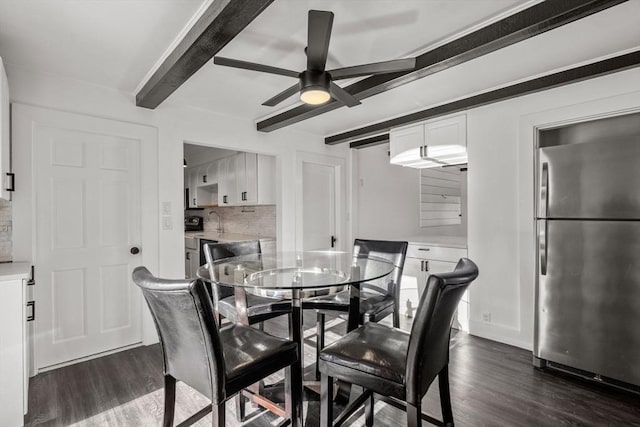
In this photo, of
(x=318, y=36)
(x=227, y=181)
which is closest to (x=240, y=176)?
(x=227, y=181)

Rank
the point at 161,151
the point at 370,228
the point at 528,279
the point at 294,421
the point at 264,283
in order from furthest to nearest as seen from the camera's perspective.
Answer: the point at 370,228
the point at 161,151
the point at 528,279
the point at 264,283
the point at 294,421

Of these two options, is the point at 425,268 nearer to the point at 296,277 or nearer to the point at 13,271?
the point at 296,277

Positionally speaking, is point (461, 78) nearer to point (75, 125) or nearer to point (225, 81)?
point (225, 81)

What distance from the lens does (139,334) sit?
3.01 m

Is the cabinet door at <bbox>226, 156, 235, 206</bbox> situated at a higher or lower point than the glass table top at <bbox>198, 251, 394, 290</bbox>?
higher

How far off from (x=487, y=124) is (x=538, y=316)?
1793mm

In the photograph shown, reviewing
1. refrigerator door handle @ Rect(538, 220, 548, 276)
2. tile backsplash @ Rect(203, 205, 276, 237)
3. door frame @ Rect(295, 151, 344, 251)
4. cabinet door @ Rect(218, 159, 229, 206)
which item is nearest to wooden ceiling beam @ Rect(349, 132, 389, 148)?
door frame @ Rect(295, 151, 344, 251)

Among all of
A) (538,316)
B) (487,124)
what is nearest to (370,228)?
(487,124)

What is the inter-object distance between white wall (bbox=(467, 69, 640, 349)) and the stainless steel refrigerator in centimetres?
32

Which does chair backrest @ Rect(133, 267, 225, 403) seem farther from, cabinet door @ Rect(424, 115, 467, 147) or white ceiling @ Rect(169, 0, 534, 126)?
cabinet door @ Rect(424, 115, 467, 147)

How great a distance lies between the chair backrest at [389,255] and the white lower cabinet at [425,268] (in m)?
0.82

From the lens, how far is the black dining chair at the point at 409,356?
4.36 feet

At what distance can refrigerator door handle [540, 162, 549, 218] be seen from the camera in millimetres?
2518

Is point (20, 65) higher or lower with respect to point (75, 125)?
higher
